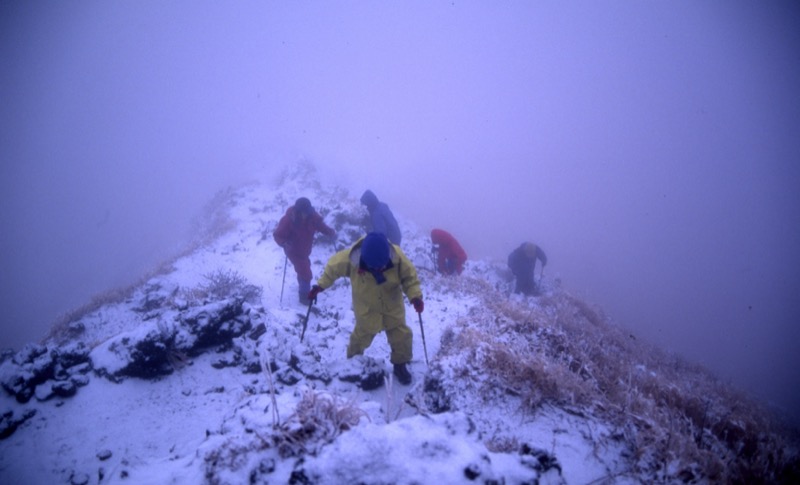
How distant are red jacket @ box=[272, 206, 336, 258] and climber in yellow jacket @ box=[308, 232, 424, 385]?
10.0ft

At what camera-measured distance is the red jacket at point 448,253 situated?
Answer: 1057cm

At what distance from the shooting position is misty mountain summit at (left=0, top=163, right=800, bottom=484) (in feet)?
6.82

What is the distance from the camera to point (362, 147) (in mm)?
120250

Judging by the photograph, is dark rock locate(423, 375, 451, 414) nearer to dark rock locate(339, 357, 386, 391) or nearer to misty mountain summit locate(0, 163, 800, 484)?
misty mountain summit locate(0, 163, 800, 484)

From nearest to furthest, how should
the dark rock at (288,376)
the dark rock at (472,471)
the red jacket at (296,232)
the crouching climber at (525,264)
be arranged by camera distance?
1. the dark rock at (472,471)
2. the dark rock at (288,376)
3. the red jacket at (296,232)
4. the crouching climber at (525,264)

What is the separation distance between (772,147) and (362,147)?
149497 mm

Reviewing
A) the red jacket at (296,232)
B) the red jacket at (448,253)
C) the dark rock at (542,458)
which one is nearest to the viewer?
the dark rock at (542,458)

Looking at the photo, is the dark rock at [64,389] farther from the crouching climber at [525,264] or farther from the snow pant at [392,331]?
the crouching climber at [525,264]

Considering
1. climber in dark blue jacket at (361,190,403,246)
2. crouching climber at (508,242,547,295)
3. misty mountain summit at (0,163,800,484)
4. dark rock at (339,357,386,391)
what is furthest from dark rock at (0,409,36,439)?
crouching climber at (508,242,547,295)

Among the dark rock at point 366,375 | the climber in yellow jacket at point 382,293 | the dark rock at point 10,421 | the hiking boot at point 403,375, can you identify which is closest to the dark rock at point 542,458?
the climber in yellow jacket at point 382,293

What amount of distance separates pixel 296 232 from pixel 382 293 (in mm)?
3986

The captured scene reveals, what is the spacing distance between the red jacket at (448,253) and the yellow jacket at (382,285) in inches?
222

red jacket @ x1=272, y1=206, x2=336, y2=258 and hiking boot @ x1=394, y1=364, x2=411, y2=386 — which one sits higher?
red jacket @ x1=272, y1=206, x2=336, y2=258

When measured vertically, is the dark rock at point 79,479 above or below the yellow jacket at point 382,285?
below
